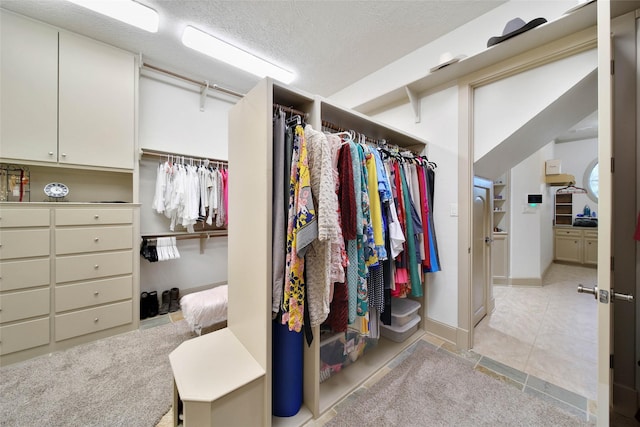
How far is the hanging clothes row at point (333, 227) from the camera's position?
1.12 meters

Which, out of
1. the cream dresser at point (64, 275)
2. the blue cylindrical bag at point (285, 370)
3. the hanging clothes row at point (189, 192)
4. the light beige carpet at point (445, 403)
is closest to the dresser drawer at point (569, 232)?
the light beige carpet at point (445, 403)

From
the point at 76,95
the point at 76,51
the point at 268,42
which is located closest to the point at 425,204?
the point at 268,42

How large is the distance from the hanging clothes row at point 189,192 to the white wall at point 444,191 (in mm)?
2364

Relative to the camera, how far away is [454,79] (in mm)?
2064

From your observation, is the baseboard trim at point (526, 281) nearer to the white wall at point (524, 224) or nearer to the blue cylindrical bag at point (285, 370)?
the white wall at point (524, 224)

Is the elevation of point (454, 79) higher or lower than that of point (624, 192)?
higher

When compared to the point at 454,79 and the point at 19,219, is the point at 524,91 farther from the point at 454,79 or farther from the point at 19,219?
the point at 19,219

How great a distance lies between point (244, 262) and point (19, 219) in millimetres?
2001

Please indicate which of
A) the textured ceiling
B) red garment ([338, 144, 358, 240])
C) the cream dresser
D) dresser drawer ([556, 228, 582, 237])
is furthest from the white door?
dresser drawer ([556, 228, 582, 237])

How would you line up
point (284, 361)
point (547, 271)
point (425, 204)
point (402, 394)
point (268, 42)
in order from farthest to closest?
point (547, 271) → point (268, 42) → point (425, 204) → point (402, 394) → point (284, 361)

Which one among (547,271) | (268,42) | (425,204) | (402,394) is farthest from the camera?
(547,271)

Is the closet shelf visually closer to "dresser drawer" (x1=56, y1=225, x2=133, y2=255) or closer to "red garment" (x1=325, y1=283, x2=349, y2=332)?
"red garment" (x1=325, y1=283, x2=349, y2=332)

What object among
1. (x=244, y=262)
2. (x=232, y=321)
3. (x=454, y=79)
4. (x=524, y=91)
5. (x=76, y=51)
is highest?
(x=76, y=51)

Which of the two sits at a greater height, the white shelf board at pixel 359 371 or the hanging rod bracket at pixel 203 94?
the hanging rod bracket at pixel 203 94
